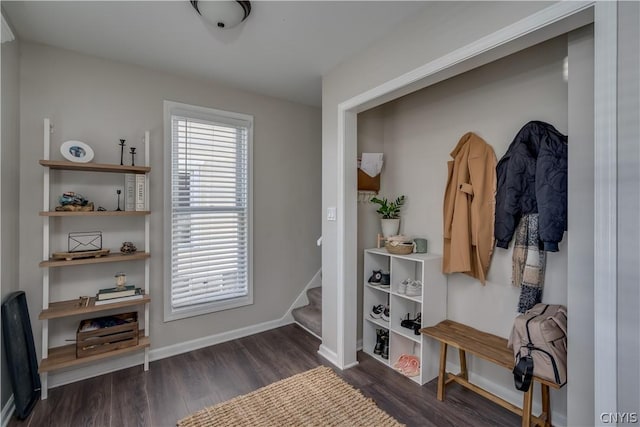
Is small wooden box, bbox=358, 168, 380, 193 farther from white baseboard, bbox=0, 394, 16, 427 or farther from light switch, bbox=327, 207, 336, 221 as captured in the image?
white baseboard, bbox=0, 394, 16, 427

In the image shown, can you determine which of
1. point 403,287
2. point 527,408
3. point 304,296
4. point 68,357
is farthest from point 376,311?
point 68,357

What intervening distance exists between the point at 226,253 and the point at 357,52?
7.60 feet

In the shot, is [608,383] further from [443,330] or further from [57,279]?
[57,279]

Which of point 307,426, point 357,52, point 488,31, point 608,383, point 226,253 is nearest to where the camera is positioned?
point 608,383

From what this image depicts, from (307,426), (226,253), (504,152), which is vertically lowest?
(307,426)

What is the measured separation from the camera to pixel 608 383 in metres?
1.20

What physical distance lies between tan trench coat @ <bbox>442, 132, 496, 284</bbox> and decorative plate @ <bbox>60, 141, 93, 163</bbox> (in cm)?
287

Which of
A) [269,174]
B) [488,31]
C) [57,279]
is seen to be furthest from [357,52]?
[57,279]

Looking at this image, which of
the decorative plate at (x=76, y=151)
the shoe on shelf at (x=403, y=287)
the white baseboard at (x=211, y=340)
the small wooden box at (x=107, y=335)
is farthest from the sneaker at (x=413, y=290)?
the decorative plate at (x=76, y=151)

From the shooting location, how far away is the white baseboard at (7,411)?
6.16ft

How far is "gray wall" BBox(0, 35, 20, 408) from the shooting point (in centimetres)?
195

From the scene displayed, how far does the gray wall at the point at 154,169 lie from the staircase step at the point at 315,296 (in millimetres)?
153

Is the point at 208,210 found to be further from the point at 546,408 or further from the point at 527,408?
the point at 546,408

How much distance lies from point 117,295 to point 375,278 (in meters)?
2.21
